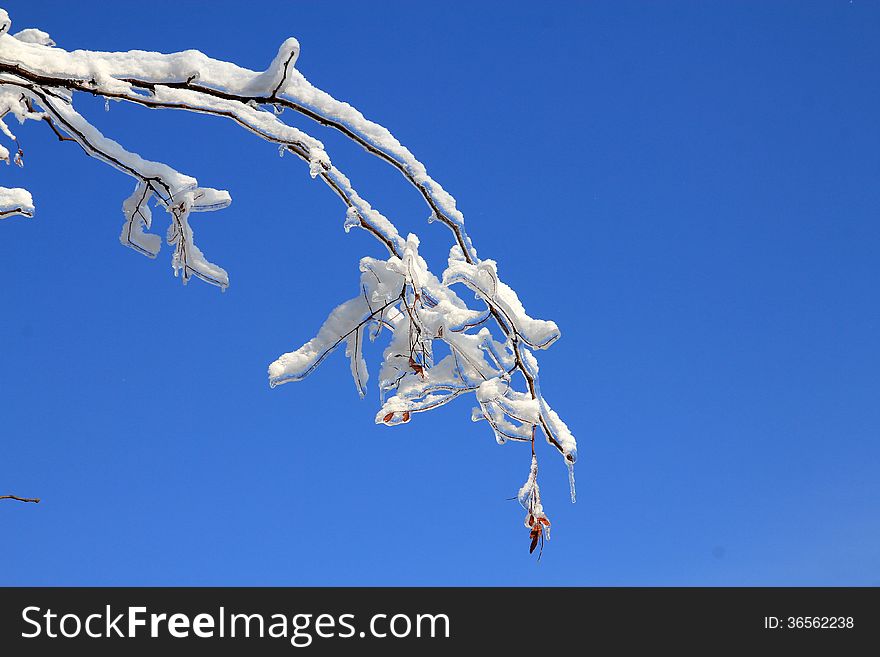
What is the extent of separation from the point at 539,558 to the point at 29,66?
1.29m

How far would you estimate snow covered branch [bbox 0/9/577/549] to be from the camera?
1182 mm

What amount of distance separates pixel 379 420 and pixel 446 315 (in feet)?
0.82

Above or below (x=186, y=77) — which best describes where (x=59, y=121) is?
above

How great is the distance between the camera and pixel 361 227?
148 centimetres

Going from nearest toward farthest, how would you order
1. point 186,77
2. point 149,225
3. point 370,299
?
point 186,77
point 370,299
point 149,225

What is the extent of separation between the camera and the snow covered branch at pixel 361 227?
3.88ft

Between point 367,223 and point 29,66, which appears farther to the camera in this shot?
point 367,223

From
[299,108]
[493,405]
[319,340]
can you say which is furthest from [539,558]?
[299,108]

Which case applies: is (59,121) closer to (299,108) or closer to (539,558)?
(299,108)

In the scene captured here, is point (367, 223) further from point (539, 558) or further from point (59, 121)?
point (539, 558)

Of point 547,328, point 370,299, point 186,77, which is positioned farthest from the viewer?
point 370,299

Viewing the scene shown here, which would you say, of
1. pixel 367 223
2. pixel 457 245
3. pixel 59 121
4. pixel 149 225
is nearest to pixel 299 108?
pixel 367 223

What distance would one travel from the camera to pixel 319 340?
1.40 metres

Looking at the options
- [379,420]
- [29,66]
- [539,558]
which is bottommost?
[539,558]
